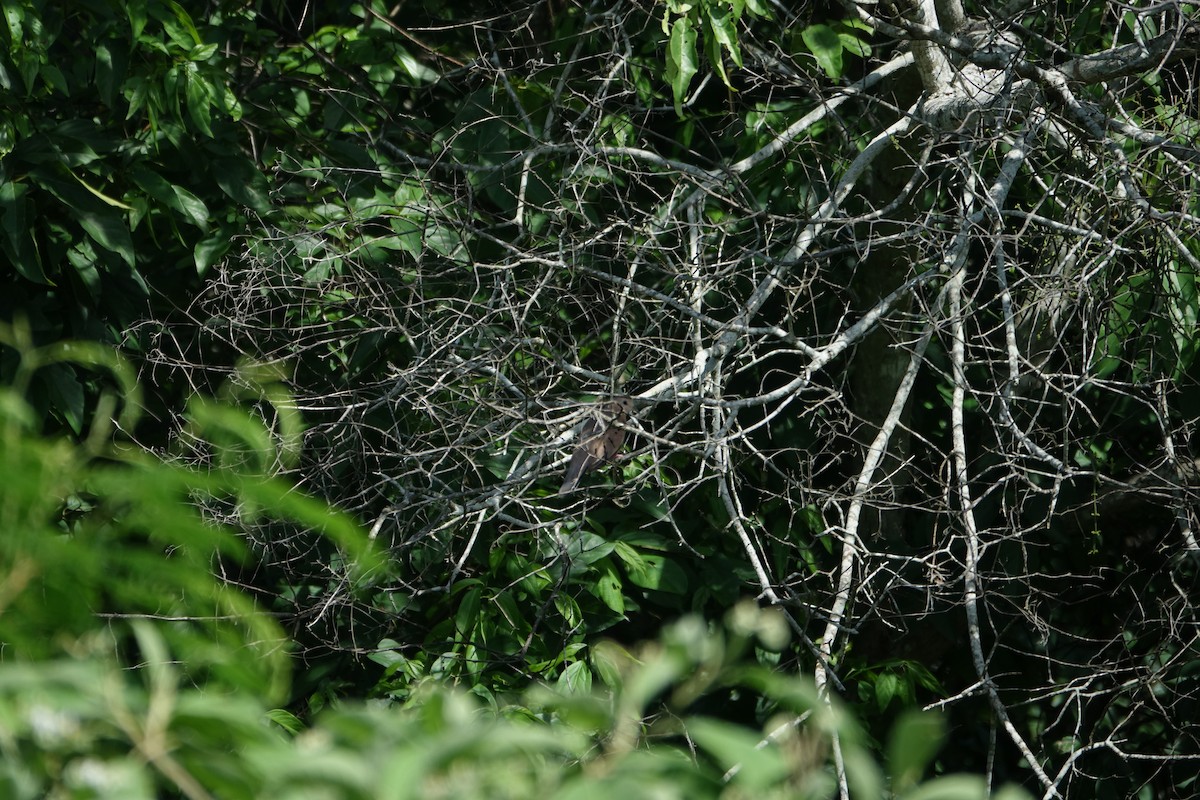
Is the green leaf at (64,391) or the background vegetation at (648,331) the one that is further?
the green leaf at (64,391)

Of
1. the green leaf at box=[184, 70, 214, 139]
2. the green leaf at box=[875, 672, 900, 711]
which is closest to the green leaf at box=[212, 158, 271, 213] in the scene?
the green leaf at box=[184, 70, 214, 139]

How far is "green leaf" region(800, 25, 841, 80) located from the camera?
2.74 m

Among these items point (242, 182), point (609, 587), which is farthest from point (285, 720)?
point (242, 182)

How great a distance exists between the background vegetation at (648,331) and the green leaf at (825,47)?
24 mm

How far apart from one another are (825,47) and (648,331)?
2.74ft

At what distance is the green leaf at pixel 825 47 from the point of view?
9.00 feet

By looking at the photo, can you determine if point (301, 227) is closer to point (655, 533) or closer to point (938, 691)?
point (655, 533)

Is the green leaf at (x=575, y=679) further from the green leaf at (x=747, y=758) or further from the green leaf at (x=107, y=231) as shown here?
the green leaf at (x=747, y=758)

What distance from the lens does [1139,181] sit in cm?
261

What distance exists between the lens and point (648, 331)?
2.50 metres

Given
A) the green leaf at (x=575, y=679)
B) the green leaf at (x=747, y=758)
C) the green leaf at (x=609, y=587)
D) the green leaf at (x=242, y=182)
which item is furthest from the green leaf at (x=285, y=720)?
the green leaf at (x=747, y=758)

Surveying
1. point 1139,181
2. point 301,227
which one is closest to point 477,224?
point 301,227

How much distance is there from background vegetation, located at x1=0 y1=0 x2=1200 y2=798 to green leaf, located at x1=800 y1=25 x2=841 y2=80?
1.0 inches

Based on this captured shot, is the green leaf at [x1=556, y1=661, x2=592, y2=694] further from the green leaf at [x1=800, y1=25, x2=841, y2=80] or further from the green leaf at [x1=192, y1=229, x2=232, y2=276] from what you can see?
the green leaf at [x1=800, y1=25, x2=841, y2=80]
